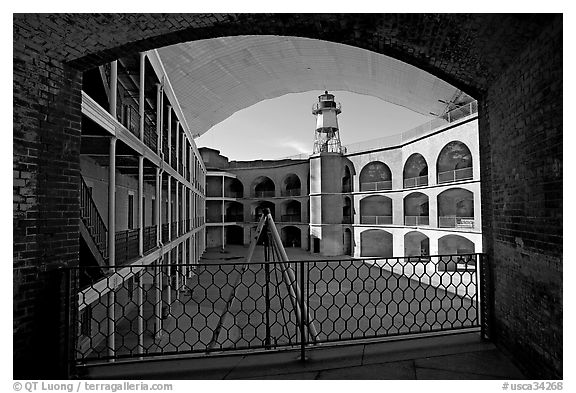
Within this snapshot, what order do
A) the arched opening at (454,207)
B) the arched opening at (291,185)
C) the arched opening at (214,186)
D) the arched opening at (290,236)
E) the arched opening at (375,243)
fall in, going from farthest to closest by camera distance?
the arched opening at (214,186) → the arched opening at (290,236) → the arched opening at (291,185) → the arched opening at (375,243) → the arched opening at (454,207)

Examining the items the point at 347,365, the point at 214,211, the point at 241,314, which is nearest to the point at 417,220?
the point at 241,314

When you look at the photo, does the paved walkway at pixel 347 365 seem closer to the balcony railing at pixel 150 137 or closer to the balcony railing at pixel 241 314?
the balcony railing at pixel 241 314

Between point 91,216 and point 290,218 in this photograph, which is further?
point 290,218

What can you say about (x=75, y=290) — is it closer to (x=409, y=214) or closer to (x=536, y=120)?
(x=536, y=120)

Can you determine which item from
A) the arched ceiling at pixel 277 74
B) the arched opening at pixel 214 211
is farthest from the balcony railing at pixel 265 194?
the arched ceiling at pixel 277 74

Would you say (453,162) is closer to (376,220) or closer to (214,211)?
(376,220)

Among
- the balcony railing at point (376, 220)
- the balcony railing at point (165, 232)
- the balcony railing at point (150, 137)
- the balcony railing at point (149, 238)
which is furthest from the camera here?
the balcony railing at point (376, 220)

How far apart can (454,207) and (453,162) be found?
295 centimetres

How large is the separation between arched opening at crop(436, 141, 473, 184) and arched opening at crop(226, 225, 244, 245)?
21.6 meters

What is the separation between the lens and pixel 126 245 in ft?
23.1

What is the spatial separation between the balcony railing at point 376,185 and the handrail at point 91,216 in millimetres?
20927

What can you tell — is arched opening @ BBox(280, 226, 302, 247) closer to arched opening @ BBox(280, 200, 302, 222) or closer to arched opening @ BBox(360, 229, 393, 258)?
arched opening @ BBox(280, 200, 302, 222)

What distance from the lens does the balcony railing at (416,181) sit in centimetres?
2142

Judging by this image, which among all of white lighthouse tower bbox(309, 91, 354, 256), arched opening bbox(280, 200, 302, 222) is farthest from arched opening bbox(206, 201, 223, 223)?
white lighthouse tower bbox(309, 91, 354, 256)
